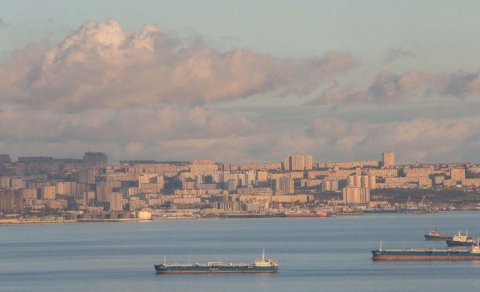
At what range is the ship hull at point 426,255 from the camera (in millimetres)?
75938

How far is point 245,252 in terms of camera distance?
89.2 metres

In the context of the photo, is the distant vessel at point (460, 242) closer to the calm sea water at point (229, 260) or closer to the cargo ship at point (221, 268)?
the calm sea water at point (229, 260)

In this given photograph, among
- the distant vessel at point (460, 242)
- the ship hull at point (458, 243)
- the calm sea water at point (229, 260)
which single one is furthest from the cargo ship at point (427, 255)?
the distant vessel at point (460, 242)

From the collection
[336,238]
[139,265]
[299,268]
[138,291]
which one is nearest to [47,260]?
[139,265]

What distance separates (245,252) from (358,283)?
2714 cm

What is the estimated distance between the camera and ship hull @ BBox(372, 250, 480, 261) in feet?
249

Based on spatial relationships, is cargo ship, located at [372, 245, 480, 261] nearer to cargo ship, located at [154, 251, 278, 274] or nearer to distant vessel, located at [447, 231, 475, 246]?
cargo ship, located at [154, 251, 278, 274]

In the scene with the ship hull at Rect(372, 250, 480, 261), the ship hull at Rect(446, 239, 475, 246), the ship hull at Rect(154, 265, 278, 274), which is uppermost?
the ship hull at Rect(446, 239, 475, 246)

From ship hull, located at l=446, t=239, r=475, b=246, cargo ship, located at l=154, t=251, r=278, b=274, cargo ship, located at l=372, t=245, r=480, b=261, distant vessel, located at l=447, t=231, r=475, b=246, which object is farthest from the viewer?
distant vessel, located at l=447, t=231, r=475, b=246

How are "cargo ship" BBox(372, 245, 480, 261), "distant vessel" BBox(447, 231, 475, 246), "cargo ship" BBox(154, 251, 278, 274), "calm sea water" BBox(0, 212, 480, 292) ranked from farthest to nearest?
"distant vessel" BBox(447, 231, 475, 246)
"cargo ship" BBox(372, 245, 480, 261)
"cargo ship" BBox(154, 251, 278, 274)
"calm sea water" BBox(0, 212, 480, 292)

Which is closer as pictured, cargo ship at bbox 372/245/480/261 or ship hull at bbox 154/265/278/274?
ship hull at bbox 154/265/278/274

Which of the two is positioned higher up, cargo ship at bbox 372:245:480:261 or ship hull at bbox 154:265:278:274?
cargo ship at bbox 372:245:480:261

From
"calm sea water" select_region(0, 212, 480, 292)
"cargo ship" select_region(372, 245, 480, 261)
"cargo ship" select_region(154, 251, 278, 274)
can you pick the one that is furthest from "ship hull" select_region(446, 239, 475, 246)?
"cargo ship" select_region(154, 251, 278, 274)

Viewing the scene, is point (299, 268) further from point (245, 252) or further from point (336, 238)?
point (336, 238)
